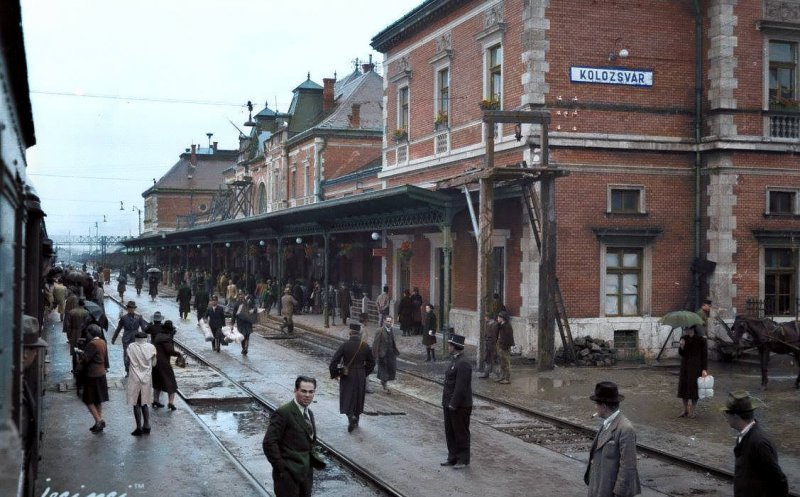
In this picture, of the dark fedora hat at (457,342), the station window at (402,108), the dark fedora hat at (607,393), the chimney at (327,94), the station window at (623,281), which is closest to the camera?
the dark fedora hat at (607,393)

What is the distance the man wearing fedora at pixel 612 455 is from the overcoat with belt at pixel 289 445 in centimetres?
217

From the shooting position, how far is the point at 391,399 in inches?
626

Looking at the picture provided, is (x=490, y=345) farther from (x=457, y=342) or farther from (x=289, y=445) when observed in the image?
(x=289, y=445)

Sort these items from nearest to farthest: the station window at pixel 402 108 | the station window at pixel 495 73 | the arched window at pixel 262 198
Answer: the station window at pixel 495 73 < the station window at pixel 402 108 < the arched window at pixel 262 198

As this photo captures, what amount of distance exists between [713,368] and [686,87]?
709 cm

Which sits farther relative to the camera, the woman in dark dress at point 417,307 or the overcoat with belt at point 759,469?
the woman in dark dress at point 417,307

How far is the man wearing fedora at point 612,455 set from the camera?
21.1ft

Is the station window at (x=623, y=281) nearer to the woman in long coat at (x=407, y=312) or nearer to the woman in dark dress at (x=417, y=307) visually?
the woman in dark dress at (x=417, y=307)

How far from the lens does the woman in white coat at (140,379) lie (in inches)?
480

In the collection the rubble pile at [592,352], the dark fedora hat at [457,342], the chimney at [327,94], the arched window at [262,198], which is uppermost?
the chimney at [327,94]

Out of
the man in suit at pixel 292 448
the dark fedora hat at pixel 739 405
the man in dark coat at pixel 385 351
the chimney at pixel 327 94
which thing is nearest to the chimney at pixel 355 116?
the chimney at pixel 327 94

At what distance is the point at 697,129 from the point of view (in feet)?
73.7

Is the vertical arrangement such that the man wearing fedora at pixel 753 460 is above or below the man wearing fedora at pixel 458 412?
above

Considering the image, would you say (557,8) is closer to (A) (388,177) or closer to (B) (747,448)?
(A) (388,177)
